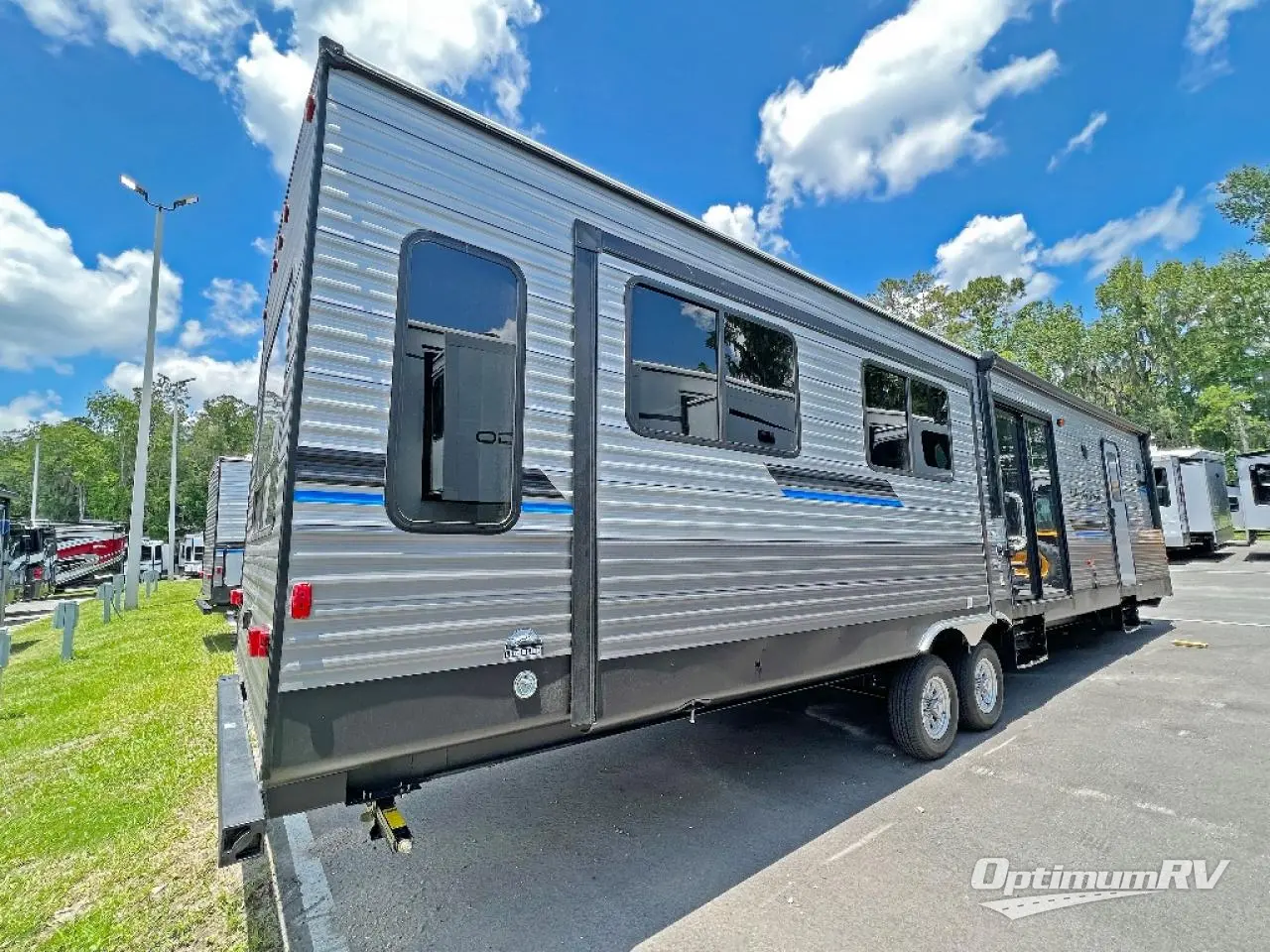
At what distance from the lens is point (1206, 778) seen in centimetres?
433

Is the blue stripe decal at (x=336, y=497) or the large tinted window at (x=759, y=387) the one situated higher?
the large tinted window at (x=759, y=387)

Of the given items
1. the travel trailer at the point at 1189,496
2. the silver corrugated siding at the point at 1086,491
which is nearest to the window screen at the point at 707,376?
the silver corrugated siding at the point at 1086,491

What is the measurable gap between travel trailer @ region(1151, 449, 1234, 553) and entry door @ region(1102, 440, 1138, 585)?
13724 millimetres

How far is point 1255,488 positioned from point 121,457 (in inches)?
2616

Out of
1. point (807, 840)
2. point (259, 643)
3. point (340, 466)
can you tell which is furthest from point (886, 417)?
point (259, 643)

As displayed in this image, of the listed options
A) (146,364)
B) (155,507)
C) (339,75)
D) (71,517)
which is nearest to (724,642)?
(339,75)

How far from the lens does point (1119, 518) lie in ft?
27.4

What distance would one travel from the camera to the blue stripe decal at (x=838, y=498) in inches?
153

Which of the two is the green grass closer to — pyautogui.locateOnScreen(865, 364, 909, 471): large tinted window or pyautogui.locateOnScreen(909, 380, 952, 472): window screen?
pyautogui.locateOnScreen(865, 364, 909, 471): large tinted window

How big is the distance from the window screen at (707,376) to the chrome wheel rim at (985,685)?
301cm

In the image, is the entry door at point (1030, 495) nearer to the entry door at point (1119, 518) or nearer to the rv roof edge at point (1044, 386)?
the rv roof edge at point (1044, 386)

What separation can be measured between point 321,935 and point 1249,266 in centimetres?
4694

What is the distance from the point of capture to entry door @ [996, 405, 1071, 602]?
21.6 feet

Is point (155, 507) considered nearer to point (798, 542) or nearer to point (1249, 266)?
point (798, 542)
